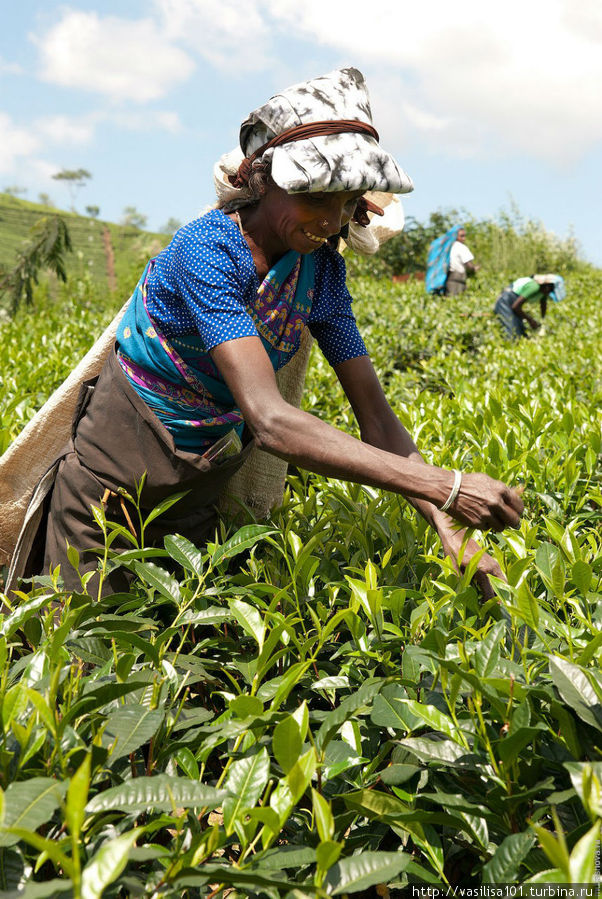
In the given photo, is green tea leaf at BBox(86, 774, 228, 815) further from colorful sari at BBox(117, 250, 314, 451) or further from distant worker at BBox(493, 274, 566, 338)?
distant worker at BBox(493, 274, 566, 338)

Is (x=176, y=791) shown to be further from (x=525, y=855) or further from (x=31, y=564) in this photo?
(x=31, y=564)

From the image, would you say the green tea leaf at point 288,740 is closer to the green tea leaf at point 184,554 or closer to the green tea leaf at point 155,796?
the green tea leaf at point 155,796

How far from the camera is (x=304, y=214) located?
187 cm

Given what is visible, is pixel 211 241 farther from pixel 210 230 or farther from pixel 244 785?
pixel 244 785

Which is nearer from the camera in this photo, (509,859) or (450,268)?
(509,859)

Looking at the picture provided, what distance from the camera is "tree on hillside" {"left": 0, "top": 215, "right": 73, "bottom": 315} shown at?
437 inches

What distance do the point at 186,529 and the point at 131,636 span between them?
939 mm

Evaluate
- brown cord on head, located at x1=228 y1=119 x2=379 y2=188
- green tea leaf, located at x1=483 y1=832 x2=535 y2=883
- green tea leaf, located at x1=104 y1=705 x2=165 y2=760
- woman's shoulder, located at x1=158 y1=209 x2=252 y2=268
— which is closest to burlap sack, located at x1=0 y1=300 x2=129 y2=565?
woman's shoulder, located at x1=158 y1=209 x2=252 y2=268

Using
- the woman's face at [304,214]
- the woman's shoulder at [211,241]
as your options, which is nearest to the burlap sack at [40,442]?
the woman's shoulder at [211,241]

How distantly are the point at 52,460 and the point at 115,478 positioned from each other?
40cm

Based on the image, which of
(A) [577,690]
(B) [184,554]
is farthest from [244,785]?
(B) [184,554]

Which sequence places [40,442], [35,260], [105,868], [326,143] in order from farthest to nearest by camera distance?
[35,260], [40,442], [326,143], [105,868]

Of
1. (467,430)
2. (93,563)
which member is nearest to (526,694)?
(93,563)

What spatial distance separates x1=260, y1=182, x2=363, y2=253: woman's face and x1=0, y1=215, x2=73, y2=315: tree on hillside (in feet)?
30.7
